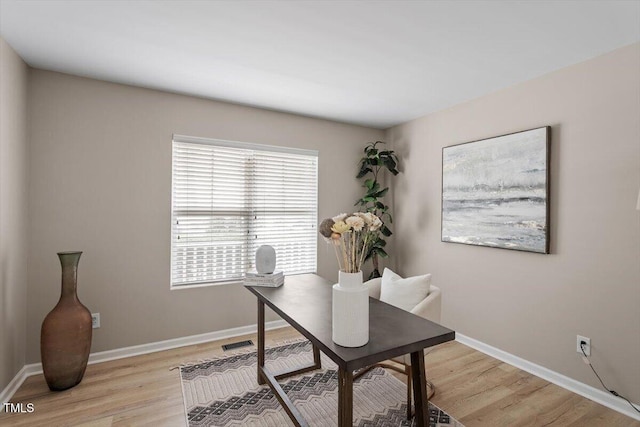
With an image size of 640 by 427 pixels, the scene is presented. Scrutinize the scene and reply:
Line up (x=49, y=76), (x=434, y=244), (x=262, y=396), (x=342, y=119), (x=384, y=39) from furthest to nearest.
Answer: (x=342, y=119) < (x=434, y=244) < (x=49, y=76) < (x=262, y=396) < (x=384, y=39)

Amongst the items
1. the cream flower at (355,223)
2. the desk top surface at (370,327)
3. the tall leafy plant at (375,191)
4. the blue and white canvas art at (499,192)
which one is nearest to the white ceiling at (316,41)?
the blue and white canvas art at (499,192)

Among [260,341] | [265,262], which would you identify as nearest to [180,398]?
[260,341]

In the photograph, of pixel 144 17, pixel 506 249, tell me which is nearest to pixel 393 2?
pixel 144 17

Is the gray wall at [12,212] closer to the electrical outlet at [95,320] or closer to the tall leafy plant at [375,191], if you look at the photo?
the electrical outlet at [95,320]

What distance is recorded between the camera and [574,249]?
2.39 m

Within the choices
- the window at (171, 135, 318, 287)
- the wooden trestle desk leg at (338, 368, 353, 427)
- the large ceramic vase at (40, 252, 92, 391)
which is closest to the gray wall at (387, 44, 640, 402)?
the window at (171, 135, 318, 287)

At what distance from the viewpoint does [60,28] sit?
6.52ft

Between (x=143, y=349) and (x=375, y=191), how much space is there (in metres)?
2.97

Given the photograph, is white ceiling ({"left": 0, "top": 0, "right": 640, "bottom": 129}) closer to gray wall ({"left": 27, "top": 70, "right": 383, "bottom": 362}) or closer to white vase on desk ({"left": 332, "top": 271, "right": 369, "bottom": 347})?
gray wall ({"left": 27, "top": 70, "right": 383, "bottom": 362})

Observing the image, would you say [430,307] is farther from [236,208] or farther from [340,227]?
[236,208]

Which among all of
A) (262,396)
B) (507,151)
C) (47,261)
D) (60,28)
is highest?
(60,28)

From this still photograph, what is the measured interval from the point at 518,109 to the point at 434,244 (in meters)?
1.55

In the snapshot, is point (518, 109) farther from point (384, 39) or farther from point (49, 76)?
point (49, 76)

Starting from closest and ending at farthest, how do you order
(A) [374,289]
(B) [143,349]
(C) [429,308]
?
(C) [429,308], (A) [374,289], (B) [143,349]
